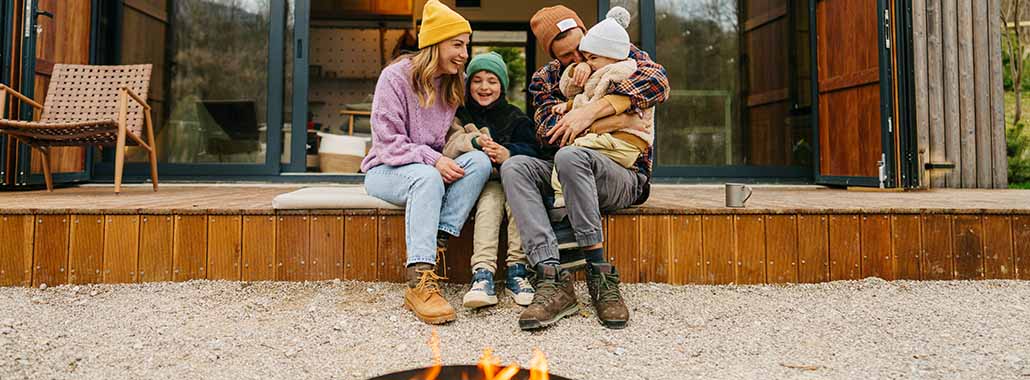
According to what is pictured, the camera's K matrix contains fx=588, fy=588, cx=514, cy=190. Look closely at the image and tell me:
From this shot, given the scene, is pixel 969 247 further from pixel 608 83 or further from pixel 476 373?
pixel 476 373

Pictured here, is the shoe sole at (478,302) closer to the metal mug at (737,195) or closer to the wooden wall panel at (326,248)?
the wooden wall panel at (326,248)

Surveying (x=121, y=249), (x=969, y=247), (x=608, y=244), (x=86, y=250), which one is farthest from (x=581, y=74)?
(x=86, y=250)

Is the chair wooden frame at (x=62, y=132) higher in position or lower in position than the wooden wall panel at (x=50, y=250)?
higher

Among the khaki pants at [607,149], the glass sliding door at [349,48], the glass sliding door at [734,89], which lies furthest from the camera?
the glass sliding door at [349,48]

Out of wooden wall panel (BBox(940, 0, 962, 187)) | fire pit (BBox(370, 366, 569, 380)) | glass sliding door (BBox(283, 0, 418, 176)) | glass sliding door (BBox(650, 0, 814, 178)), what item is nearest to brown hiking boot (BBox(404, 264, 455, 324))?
fire pit (BBox(370, 366, 569, 380))

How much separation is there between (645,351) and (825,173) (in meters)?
2.91

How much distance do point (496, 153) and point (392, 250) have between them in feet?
1.65

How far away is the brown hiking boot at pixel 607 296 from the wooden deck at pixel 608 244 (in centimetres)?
31

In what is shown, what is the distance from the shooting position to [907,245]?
2100 millimetres

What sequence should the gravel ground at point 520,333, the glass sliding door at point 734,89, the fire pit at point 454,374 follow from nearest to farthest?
the fire pit at point 454,374, the gravel ground at point 520,333, the glass sliding door at point 734,89

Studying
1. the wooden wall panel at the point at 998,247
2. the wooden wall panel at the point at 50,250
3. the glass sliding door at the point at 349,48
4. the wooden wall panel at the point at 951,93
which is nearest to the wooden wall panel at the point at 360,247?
the wooden wall panel at the point at 50,250

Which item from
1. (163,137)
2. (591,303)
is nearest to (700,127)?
(591,303)

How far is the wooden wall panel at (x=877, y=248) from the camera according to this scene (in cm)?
209

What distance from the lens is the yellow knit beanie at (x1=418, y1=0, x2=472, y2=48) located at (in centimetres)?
191
